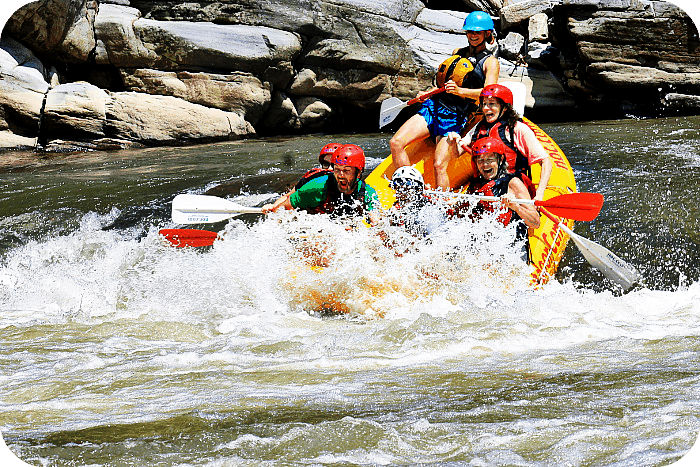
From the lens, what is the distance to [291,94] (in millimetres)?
11969

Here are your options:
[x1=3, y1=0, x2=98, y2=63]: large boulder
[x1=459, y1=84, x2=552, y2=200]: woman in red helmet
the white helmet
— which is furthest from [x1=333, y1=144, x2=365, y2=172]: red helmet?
[x1=3, y1=0, x2=98, y2=63]: large boulder

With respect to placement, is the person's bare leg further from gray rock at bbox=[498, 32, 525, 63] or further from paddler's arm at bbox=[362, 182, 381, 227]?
gray rock at bbox=[498, 32, 525, 63]

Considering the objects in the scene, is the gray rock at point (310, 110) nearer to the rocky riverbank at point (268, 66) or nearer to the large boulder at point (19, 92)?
the rocky riverbank at point (268, 66)

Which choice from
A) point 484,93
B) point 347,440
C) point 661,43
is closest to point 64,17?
point 484,93

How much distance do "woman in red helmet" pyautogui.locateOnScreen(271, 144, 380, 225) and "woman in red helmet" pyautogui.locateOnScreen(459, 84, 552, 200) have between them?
2.82ft

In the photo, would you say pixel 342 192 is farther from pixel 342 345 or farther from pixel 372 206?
pixel 342 345

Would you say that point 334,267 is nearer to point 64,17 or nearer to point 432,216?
point 432,216

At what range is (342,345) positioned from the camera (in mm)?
3305

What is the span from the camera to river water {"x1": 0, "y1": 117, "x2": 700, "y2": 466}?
89.4 inches

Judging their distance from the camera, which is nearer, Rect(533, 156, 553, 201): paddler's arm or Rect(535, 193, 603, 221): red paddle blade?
Rect(535, 193, 603, 221): red paddle blade

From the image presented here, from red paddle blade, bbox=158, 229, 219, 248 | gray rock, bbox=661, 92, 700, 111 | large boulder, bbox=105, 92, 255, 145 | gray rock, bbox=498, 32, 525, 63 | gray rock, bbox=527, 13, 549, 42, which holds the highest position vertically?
gray rock, bbox=527, 13, 549, 42

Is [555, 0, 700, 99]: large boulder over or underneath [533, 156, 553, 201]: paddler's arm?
over

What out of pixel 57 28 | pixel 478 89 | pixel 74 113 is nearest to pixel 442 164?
pixel 478 89

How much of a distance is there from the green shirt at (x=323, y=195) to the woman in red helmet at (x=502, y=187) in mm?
638
